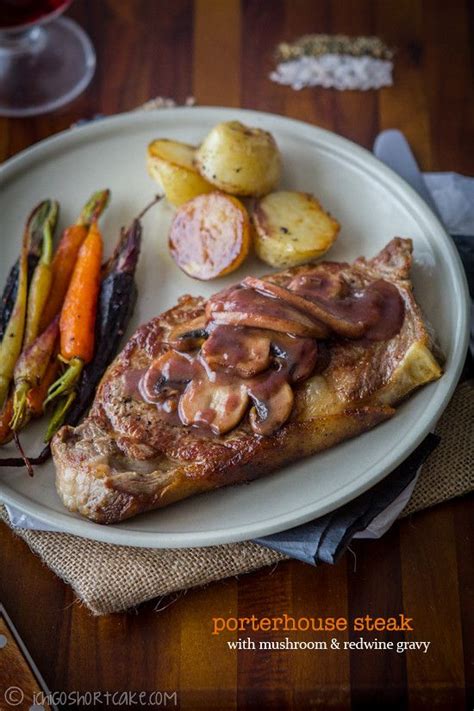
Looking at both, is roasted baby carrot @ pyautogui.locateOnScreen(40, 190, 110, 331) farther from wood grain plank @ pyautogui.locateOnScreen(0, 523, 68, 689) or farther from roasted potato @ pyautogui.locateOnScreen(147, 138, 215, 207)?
wood grain plank @ pyautogui.locateOnScreen(0, 523, 68, 689)

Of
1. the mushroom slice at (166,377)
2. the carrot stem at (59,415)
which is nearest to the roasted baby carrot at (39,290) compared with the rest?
the carrot stem at (59,415)

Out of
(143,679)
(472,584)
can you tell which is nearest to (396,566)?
(472,584)

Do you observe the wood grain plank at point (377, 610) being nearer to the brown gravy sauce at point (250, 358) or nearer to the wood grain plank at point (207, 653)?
the wood grain plank at point (207, 653)

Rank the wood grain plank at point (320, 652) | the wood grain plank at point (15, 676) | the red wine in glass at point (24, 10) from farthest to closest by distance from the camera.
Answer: the red wine in glass at point (24, 10) < the wood grain plank at point (320, 652) < the wood grain plank at point (15, 676)

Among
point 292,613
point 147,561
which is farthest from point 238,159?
point 292,613

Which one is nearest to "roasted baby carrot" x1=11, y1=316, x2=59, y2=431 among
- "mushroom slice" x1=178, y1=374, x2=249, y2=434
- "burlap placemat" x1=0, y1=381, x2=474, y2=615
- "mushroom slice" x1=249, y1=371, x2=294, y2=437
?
"burlap placemat" x1=0, y1=381, x2=474, y2=615

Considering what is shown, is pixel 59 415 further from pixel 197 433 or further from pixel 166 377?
pixel 197 433

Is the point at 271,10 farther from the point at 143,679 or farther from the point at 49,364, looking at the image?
the point at 143,679

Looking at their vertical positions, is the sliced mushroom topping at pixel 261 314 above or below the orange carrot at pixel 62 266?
A: above
